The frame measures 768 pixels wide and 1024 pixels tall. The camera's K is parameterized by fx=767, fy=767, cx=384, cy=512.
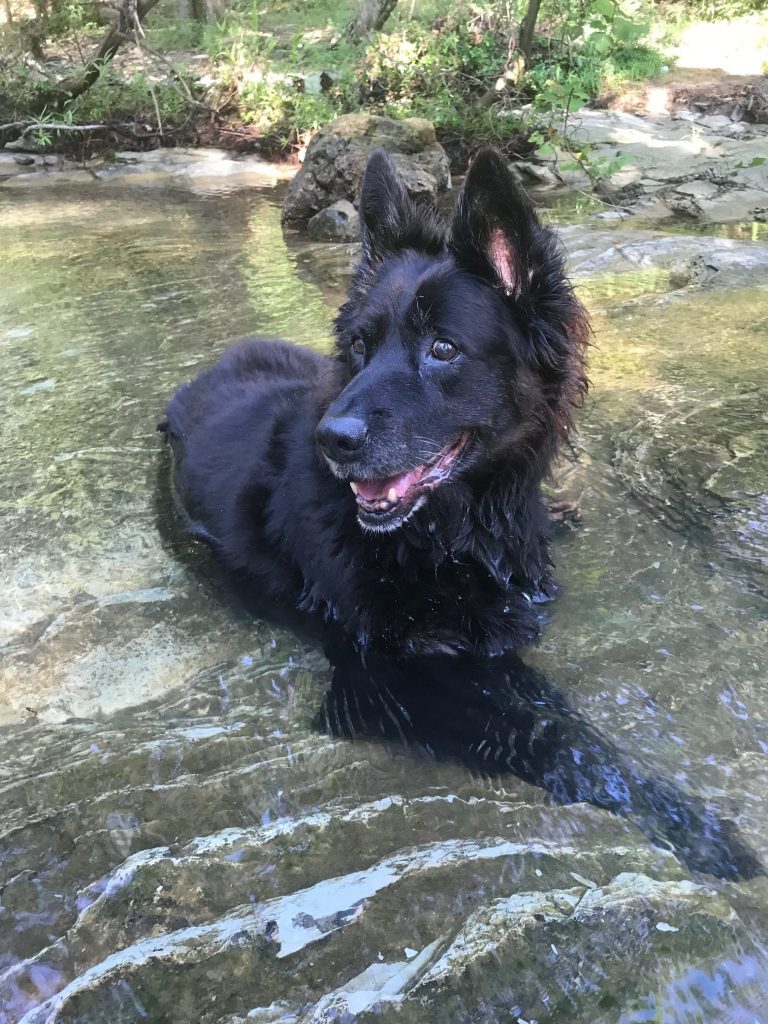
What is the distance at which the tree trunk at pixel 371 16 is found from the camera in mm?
18469

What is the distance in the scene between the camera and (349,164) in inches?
451

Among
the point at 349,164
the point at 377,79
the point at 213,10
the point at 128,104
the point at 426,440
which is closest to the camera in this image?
the point at 426,440

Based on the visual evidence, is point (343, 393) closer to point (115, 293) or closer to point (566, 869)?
point (566, 869)

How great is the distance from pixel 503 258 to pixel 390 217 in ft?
2.26

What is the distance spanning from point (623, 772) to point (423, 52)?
679 inches

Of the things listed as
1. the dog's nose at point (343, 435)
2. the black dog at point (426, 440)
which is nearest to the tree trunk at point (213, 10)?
the black dog at point (426, 440)

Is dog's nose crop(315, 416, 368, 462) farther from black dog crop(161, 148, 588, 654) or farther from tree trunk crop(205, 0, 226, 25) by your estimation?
tree trunk crop(205, 0, 226, 25)

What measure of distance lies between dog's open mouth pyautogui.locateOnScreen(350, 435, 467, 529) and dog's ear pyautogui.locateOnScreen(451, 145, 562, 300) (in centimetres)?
68

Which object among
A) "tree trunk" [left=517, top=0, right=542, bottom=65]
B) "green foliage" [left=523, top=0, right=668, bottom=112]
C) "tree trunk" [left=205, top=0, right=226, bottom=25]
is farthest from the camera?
"tree trunk" [left=205, top=0, right=226, bottom=25]

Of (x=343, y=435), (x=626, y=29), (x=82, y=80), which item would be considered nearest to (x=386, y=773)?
(x=343, y=435)

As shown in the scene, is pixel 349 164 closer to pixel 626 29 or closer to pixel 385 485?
pixel 626 29

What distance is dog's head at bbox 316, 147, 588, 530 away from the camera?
294 centimetres

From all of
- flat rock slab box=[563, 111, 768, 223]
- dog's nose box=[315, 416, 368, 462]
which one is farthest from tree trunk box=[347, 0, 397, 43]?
dog's nose box=[315, 416, 368, 462]

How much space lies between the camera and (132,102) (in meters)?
18.1
